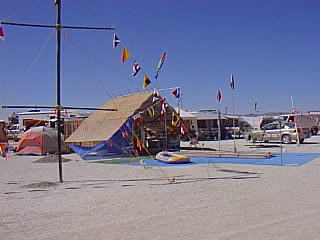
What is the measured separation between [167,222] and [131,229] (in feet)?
2.34

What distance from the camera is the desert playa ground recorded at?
6641 millimetres

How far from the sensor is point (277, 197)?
31.6 ft

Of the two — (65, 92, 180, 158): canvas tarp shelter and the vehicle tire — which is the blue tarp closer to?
(65, 92, 180, 158): canvas tarp shelter

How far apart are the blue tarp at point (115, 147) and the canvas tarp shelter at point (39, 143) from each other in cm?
341

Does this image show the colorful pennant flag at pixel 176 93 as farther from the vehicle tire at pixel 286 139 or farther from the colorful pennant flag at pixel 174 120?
the vehicle tire at pixel 286 139

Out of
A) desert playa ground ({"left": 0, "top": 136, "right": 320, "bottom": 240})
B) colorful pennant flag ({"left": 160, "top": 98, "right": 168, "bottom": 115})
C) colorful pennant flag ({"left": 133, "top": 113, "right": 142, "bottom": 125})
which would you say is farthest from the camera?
colorful pennant flag ({"left": 160, "top": 98, "right": 168, "bottom": 115})

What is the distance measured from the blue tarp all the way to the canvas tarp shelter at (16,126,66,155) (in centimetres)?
341

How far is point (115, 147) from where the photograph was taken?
24141 millimetres

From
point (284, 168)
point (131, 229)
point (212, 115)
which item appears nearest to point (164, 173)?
point (284, 168)

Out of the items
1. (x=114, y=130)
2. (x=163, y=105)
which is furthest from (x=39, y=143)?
(x=163, y=105)

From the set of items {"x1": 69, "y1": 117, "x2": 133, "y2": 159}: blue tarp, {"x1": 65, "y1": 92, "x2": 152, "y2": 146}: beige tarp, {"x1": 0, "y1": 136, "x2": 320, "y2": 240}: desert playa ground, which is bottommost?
{"x1": 0, "y1": 136, "x2": 320, "y2": 240}: desert playa ground

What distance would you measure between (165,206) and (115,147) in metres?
15.5

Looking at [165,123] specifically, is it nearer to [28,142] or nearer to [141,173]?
[28,142]

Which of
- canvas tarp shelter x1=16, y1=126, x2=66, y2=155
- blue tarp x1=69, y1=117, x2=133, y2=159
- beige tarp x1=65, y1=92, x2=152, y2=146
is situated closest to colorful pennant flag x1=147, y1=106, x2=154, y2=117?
beige tarp x1=65, y1=92, x2=152, y2=146
